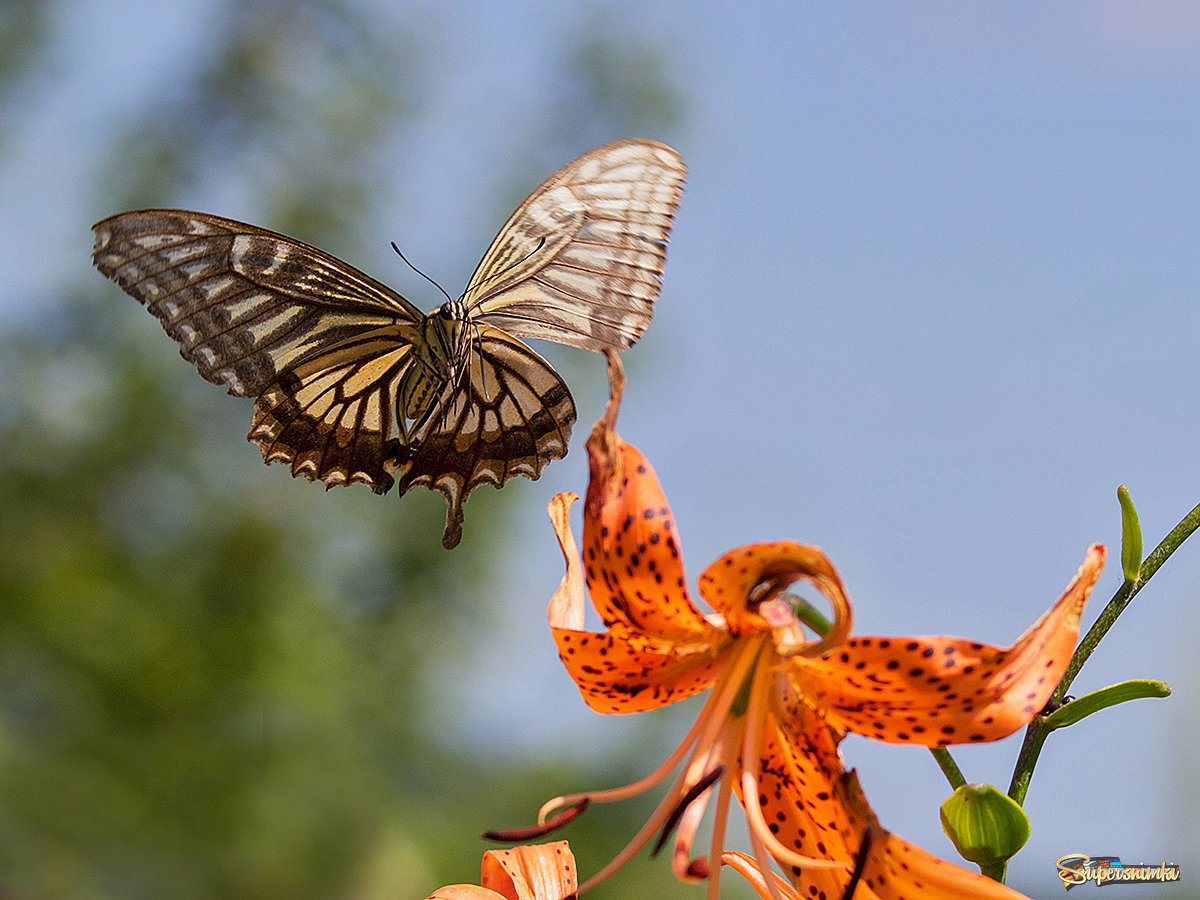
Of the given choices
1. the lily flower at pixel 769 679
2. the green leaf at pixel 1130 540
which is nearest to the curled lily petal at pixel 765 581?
the lily flower at pixel 769 679

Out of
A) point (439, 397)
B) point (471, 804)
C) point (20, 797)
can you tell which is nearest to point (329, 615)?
Answer: point (471, 804)

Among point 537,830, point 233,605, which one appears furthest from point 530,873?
point 233,605

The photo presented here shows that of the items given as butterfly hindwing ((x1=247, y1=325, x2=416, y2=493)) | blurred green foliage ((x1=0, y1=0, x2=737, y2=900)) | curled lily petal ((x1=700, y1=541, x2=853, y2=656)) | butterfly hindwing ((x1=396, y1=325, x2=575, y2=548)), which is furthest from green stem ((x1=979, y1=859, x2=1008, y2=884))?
blurred green foliage ((x1=0, y1=0, x2=737, y2=900))

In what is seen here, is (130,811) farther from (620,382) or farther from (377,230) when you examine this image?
(620,382)

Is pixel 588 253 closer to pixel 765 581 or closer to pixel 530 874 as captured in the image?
pixel 765 581

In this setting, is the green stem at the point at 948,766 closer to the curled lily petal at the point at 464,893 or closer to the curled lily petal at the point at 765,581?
the curled lily petal at the point at 765,581

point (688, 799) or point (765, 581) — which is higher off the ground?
point (765, 581)
